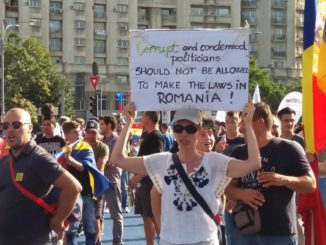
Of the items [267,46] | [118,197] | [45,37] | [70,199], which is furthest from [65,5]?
[70,199]

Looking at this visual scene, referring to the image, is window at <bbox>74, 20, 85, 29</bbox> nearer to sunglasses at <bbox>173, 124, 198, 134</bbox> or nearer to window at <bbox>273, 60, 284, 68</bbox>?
window at <bbox>273, 60, 284, 68</bbox>

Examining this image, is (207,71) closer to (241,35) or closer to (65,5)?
(241,35)

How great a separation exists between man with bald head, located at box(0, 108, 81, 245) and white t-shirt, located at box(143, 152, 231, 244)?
2.40ft

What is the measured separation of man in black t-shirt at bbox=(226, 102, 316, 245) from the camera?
5.48 m

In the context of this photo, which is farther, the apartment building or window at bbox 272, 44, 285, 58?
window at bbox 272, 44, 285, 58

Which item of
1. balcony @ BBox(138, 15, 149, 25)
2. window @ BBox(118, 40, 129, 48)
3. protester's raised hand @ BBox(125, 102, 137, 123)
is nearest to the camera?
protester's raised hand @ BBox(125, 102, 137, 123)

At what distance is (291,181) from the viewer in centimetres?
536

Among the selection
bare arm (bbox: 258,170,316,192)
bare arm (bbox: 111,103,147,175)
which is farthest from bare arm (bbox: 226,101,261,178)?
bare arm (bbox: 111,103,147,175)

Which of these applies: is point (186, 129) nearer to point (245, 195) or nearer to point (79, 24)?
point (245, 195)

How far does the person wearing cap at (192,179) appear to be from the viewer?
197 inches

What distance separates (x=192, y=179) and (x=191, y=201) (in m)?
0.15

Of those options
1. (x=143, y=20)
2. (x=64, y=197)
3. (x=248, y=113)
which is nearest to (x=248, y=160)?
(x=248, y=113)

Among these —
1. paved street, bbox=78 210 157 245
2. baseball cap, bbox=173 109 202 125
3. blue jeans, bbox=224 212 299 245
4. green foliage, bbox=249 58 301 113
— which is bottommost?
paved street, bbox=78 210 157 245

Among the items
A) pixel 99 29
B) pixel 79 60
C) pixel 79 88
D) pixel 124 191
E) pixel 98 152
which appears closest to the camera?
pixel 98 152
